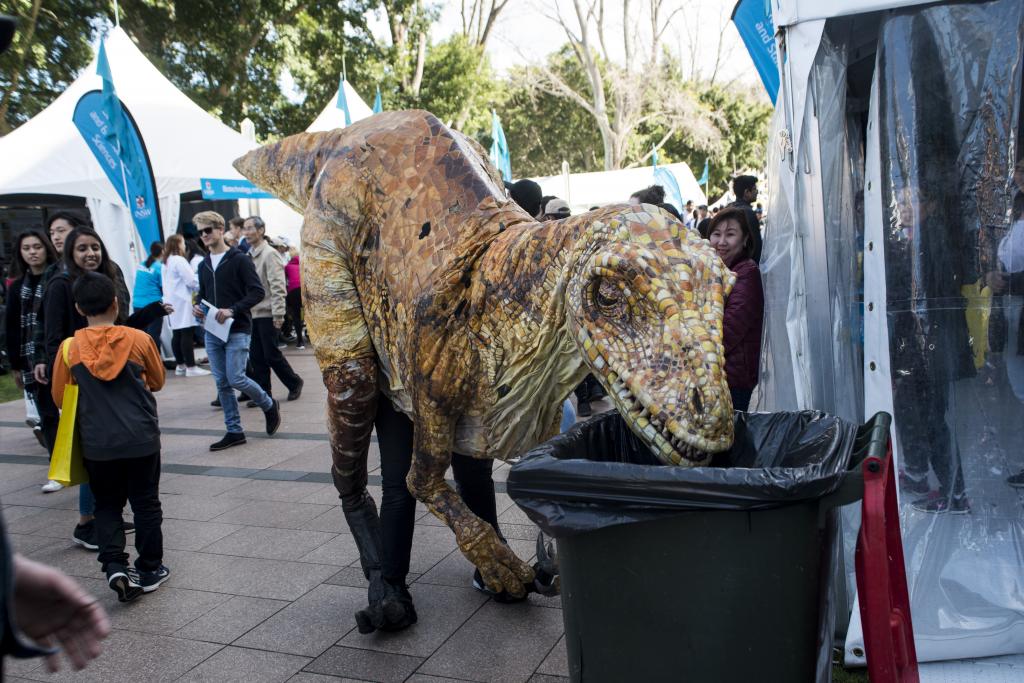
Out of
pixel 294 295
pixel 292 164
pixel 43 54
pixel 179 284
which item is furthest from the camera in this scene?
pixel 43 54

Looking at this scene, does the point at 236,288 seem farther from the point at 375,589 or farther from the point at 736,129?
the point at 736,129

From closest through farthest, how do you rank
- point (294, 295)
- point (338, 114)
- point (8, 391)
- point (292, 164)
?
point (292, 164) < point (8, 391) < point (294, 295) < point (338, 114)

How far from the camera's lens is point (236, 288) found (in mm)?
7355

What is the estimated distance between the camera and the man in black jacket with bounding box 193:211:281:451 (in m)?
7.25

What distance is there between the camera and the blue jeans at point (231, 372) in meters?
7.26

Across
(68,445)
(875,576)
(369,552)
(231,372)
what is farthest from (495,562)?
(231,372)

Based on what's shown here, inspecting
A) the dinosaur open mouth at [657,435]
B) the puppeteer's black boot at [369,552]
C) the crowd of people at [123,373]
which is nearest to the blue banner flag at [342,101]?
the crowd of people at [123,373]

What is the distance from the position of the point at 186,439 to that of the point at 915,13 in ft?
22.2

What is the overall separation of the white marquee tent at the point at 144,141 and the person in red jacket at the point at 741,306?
891 centimetres

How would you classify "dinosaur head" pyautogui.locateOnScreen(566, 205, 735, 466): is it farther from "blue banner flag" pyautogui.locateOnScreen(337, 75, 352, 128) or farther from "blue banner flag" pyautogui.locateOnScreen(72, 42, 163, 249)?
"blue banner flag" pyautogui.locateOnScreen(337, 75, 352, 128)

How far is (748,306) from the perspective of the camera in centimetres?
432

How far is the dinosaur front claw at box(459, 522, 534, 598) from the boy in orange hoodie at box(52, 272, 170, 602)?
1.85m

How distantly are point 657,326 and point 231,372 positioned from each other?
232 inches

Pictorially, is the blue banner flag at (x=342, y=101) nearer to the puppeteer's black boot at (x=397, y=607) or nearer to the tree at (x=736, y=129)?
the puppeteer's black boot at (x=397, y=607)
